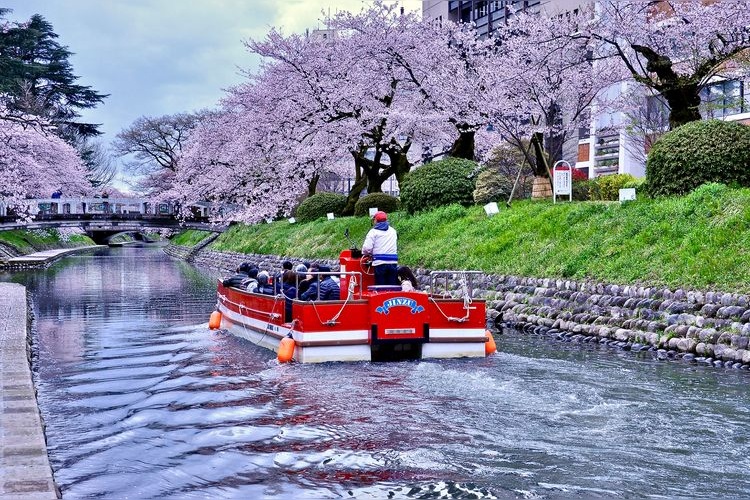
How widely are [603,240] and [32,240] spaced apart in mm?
54875

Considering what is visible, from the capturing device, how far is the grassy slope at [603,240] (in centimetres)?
1559

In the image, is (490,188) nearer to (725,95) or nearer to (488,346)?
(488,346)

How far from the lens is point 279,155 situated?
143 feet

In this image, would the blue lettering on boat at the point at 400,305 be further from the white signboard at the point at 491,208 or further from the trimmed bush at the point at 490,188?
the trimmed bush at the point at 490,188

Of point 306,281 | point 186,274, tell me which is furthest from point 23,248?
point 306,281

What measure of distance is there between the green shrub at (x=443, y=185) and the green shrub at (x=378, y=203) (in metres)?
4.83

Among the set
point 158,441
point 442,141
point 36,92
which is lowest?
point 158,441

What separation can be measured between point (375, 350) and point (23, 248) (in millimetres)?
49782

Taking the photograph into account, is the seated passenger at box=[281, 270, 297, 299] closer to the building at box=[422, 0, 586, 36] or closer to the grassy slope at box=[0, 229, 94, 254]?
the building at box=[422, 0, 586, 36]

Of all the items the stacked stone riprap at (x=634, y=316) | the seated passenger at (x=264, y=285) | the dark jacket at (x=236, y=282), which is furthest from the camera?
the dark jacket at (x=236, y=282)

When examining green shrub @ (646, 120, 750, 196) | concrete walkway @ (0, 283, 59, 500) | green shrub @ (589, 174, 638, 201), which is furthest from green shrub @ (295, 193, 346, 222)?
concrete walkway @ (0, 283, 59, 500)

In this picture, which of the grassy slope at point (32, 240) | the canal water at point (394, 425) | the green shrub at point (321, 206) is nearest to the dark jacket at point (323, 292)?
the canal water at point (394, 425)

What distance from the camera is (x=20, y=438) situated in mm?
7918

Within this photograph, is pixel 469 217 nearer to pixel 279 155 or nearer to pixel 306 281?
pixel 306 281
